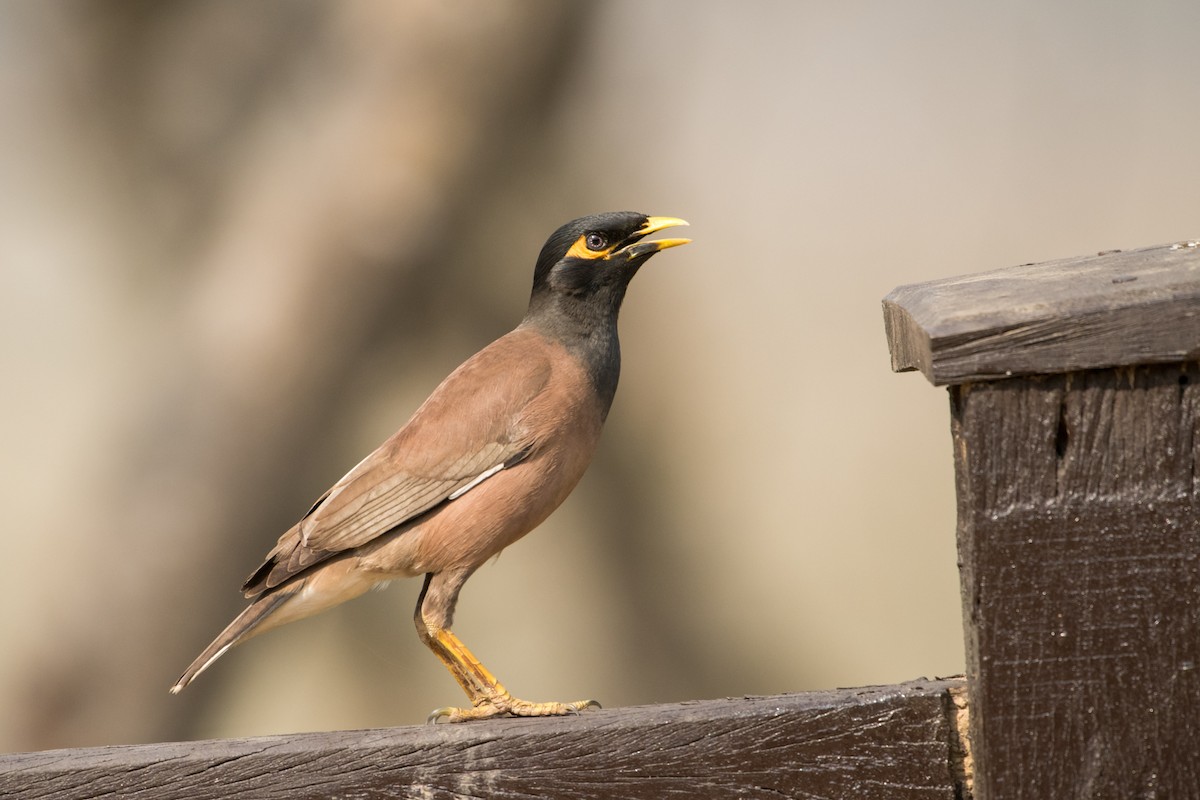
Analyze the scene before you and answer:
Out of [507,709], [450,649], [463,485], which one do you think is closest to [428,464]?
[463,485]

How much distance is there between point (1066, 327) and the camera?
1105mm

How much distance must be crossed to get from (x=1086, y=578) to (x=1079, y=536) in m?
0.04

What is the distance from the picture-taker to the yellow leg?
80.4 inches

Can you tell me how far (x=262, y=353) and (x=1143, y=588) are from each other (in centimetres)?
347

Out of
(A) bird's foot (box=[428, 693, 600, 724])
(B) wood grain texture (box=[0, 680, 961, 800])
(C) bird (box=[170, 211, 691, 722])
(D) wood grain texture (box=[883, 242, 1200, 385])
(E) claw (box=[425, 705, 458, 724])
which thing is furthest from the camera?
(C) bird (box=[170, 211, 691, 722])

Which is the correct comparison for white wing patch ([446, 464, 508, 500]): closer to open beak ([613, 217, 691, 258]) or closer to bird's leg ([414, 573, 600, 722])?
bird's leg ([414, 573, 600, 722])

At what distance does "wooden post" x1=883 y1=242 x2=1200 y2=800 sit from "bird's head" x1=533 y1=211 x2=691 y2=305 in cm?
117

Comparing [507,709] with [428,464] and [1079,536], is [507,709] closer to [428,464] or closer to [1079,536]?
[428,464]

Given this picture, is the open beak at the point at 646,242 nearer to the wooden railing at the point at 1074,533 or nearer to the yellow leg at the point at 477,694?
the yellow leg at the point at 477,694

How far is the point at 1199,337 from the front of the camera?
1.08 metres

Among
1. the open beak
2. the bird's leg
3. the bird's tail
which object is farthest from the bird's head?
the bird's tail

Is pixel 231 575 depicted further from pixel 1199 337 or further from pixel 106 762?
pixel 1199 337

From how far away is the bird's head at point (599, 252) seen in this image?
7.55ft

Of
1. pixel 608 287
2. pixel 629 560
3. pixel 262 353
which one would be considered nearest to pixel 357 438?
pixel 262 353
